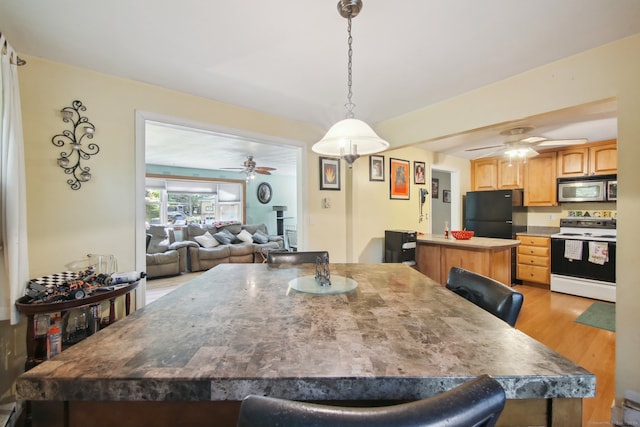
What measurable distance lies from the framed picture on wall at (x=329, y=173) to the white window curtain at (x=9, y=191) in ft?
8.36

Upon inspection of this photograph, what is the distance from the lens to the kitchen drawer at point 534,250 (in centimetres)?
400

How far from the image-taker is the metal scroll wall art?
6.24ft

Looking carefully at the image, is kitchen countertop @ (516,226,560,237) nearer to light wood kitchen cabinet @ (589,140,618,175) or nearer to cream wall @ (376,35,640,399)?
light wood kitchen cabinet @ (589,140,618,175)

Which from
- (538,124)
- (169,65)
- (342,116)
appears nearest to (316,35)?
(169,65)

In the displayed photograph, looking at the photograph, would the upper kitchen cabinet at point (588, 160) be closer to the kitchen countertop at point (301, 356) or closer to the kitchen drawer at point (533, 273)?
the kitchen drawer at point (533, 273)

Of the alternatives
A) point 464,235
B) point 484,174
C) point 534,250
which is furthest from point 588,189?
point 464,235

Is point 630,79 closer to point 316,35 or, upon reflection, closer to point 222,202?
point 316,35

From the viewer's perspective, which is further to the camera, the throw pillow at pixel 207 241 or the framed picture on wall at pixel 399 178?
the throw pillow at pixel 207 241

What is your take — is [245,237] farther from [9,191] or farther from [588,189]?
[588,189]

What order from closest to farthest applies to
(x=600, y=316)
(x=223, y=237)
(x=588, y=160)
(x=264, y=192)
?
(x=600, y=316), (x=588, y=160), (x=223, y=237), (x=264, y=192)

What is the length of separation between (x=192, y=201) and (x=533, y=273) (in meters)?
7.34

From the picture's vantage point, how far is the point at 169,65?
1911 mm

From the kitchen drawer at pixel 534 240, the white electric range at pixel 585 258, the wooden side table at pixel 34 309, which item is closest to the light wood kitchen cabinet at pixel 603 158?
the white electric range at pixel 585 258

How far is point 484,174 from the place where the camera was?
4898 millimetres
